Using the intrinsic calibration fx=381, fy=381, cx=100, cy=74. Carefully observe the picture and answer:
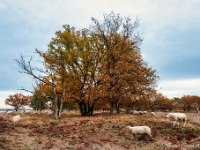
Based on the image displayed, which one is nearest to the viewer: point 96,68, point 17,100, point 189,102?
point 96,68

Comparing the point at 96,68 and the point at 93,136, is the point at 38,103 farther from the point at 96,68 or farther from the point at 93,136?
the point at 93,136

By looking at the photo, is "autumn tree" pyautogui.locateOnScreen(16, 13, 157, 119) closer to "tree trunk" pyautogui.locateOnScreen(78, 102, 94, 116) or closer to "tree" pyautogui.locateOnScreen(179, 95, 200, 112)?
"tree trunk" pyautogui.locateOnScreen(78, 102, 94, 116)

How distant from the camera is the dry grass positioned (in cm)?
3169

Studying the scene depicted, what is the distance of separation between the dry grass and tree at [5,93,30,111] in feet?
304

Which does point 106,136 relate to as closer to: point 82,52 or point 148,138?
point 148,138

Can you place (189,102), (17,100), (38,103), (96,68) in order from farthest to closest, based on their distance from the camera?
(189,102) → (17,100) → (38,103) → (96,68)

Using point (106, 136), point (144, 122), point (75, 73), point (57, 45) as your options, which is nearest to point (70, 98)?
point (75, 73)

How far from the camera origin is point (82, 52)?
58.5 m

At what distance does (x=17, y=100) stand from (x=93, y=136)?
104721mm

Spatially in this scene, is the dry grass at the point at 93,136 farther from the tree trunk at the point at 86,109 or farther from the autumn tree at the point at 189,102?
the autumn tree at the point at 189,102

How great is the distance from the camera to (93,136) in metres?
35.9

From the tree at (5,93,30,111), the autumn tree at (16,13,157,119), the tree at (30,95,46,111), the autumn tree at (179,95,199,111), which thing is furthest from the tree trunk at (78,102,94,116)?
the autumn tree at (179,95,199,111)

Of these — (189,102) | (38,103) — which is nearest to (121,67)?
(38,103)

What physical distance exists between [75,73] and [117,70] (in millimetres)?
6871
